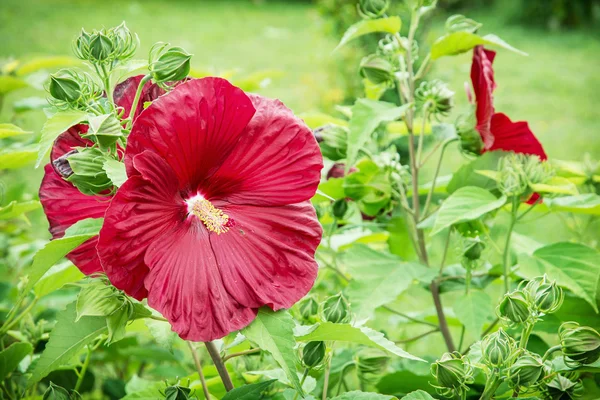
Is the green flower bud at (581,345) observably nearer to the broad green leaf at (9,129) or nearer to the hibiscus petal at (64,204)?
the hibiscus petal at (64,204)

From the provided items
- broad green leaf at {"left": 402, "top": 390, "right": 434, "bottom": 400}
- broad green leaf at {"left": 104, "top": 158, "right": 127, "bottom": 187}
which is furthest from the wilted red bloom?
broad green leaf at {"left": 104, "top": 158, "right": 127, "bottom": 187}

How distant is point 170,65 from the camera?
76cm

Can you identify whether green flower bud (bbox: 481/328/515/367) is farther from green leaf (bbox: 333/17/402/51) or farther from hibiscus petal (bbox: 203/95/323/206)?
green leaf (bbox: 333/17/402/51)

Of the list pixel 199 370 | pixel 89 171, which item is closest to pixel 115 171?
pixel 89 171

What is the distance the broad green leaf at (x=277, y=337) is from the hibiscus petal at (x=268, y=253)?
14 mm

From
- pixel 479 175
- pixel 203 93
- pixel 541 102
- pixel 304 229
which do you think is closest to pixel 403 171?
pixel 479 175

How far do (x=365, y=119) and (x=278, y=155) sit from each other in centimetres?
36

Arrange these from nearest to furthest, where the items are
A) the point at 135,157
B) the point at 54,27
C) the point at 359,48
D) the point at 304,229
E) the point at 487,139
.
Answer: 1. the point at 135,157
2. the point at 304,229
3. the point at 487,139
4. the point at 359,48
5. the point at 54,27

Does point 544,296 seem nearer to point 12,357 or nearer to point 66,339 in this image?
point 66,339

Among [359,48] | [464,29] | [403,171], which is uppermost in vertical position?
[464,29]

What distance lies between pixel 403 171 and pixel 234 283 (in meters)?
0.53

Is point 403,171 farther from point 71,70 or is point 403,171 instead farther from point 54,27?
point 54,27

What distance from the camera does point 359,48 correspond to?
4.38m

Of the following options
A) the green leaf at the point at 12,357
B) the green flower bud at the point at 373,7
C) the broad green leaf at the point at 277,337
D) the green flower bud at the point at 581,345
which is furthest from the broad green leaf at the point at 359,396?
the green flower bud at the point at 373,7
